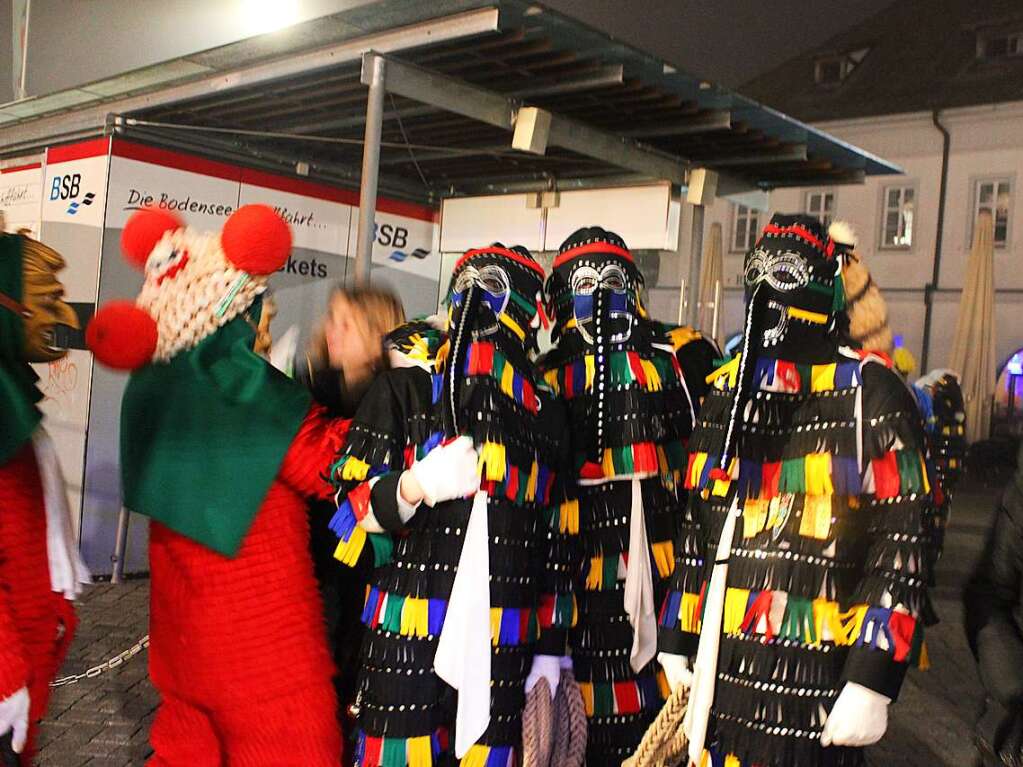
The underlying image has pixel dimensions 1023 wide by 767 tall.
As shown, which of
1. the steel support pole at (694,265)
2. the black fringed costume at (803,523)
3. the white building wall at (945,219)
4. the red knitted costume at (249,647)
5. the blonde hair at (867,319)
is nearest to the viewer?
the black fringed costume at (803,523)

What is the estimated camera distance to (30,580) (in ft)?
7.94

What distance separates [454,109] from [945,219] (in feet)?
44.2

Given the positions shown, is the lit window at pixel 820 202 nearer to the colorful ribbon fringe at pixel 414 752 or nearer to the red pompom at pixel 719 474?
A: the red pompom at pixel 719 474

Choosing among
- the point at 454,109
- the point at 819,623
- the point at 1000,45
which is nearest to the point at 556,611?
the point at 819,623

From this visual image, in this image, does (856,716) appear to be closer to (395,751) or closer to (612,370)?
(395,751)

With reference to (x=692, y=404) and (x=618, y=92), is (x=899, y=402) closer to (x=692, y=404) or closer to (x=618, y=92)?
(x=692, y=404)

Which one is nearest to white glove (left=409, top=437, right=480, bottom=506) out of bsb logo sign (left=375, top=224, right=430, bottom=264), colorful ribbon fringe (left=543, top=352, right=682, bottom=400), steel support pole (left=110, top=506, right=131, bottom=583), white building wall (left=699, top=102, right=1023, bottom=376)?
colorful ribbon fringe (left=543, top=352, right=682, bottom=400)

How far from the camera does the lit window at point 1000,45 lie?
16797 mm

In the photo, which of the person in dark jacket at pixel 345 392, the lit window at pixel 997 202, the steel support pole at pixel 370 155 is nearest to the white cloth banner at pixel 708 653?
the person in dark jacket at pixel 345 392

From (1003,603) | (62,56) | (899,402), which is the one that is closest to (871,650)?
(1003,603)

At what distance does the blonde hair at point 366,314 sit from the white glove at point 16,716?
4.41 ft

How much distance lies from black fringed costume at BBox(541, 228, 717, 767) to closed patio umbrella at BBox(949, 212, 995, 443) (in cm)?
978

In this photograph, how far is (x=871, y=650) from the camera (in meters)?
2.17

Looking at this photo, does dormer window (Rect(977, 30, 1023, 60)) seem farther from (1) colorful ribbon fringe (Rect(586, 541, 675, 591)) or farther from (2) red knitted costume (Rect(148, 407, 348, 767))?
(2) red knitted costume (Rect(148, 407, 348, 767))
